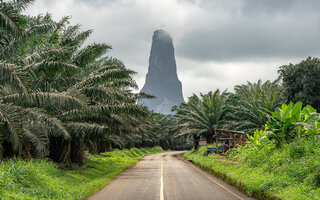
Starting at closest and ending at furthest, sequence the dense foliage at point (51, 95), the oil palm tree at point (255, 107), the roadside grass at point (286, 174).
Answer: the roadside grass at point (286, 174), the dense foliage at point (51, 95), the oil palm tree at point (255, 107)

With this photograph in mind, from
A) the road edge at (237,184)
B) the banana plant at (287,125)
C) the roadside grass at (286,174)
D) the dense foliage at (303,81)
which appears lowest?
the road edge at (237,184)

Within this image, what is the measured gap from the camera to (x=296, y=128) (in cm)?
1460

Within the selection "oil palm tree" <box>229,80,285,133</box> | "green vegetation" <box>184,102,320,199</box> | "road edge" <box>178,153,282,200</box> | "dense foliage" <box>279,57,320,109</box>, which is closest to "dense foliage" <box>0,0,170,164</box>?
"road edge" <box>178,153,282,200</box>

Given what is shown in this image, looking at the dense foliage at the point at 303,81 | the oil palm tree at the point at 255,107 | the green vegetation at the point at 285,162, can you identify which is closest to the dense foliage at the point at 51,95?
the green vegetation at the point at 285,162

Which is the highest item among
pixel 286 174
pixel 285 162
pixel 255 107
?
pixel 255 107

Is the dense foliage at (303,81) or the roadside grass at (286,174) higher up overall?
the dense foliage at (303,81)

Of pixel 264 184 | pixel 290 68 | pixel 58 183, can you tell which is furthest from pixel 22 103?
pixel 290 68

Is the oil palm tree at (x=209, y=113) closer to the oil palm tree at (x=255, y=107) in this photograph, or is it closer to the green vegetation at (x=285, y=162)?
the oil palm tree at (x=255, y=107)

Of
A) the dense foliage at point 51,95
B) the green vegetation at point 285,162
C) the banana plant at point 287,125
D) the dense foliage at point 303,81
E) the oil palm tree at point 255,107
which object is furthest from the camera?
the dense foliage at point 303,81

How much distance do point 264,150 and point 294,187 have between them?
668cm

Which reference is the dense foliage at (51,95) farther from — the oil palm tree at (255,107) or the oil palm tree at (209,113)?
the oil palm tree at (209,113)

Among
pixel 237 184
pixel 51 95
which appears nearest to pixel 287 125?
pixel 237 184

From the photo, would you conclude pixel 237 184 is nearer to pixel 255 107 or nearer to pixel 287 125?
pixel 287 125

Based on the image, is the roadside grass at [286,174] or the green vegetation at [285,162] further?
the green vegetation at [285,162]
